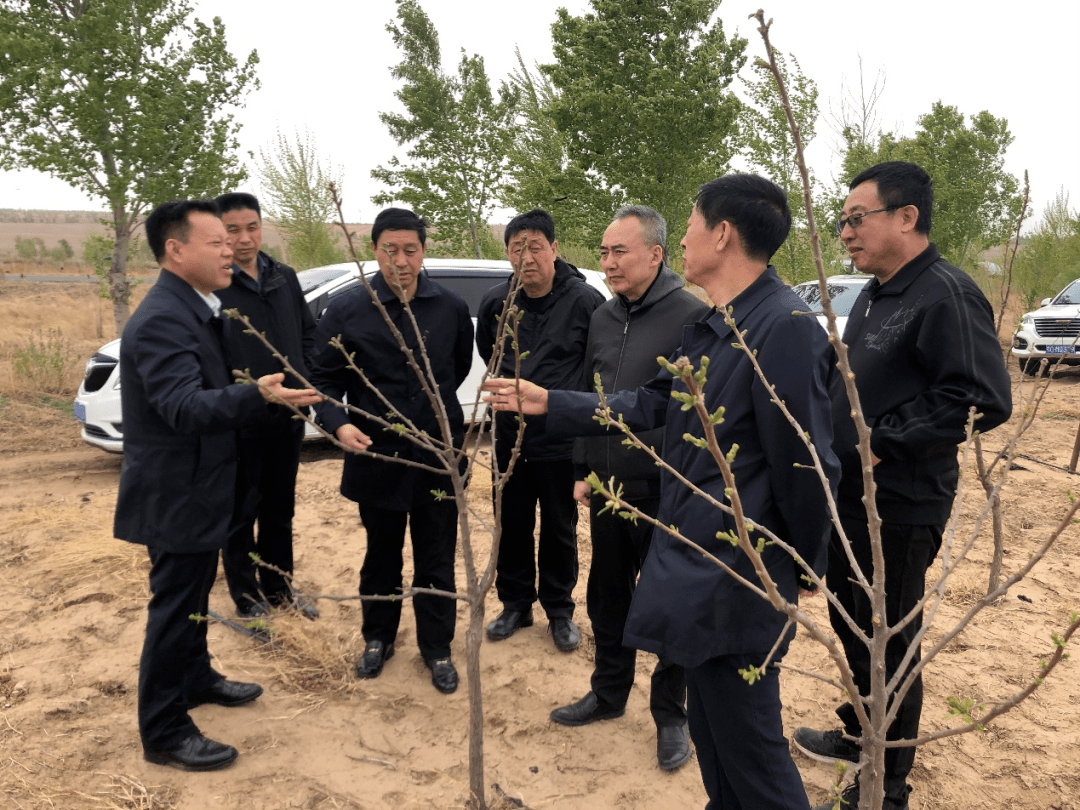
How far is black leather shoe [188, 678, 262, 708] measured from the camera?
3.14 meters

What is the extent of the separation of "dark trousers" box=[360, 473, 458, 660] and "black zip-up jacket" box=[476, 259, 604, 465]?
0.56 meters

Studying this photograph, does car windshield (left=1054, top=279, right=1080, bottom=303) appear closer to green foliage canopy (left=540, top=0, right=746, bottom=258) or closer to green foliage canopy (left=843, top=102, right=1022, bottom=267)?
green foliage canopy (left=843, top=102, right=1022, bottom=267)

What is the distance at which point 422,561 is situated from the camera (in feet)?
11.2

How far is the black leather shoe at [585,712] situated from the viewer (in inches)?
122

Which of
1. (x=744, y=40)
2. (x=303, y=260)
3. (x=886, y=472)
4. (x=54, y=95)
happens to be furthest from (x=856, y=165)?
(x=886, y=472)

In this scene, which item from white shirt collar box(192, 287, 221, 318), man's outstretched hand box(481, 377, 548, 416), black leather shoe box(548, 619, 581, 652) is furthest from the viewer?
black leather shoe box(548, 619, 581, 652)

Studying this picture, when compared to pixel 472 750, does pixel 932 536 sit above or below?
above

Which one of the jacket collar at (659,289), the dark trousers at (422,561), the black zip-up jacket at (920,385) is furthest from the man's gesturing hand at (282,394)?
the black zip-up jacket at (920,385)

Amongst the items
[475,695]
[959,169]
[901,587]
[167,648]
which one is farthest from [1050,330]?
[167,648]

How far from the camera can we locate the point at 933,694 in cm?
335

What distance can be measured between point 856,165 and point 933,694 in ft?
52.6

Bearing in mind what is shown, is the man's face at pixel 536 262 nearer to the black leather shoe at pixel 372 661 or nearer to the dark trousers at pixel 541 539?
the dark trousers at pixel 541 539

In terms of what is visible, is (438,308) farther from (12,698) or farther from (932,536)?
(12,698)

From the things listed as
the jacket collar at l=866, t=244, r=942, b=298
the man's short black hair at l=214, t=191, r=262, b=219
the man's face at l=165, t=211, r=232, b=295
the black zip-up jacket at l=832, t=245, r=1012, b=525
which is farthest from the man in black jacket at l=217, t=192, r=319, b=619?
the jacket collar at l=866, t=244, r=942, b=298
